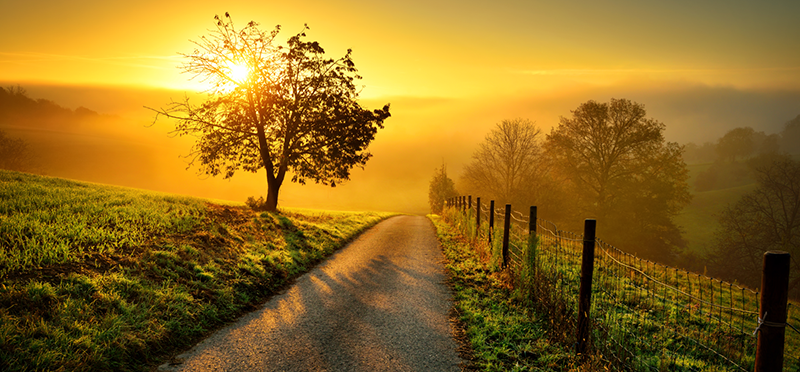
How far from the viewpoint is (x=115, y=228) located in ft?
28.2

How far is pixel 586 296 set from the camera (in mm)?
5020

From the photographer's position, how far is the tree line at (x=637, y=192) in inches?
1058

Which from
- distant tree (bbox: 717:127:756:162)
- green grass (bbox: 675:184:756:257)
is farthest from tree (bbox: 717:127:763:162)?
green grass (bbox: 675:184:756:257)

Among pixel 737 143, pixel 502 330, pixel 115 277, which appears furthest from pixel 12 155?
pixel 737 143

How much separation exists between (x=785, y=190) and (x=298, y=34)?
3800cm

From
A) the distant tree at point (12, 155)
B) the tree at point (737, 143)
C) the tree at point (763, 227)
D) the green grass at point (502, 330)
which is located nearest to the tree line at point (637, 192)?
the tree at point (763, 227)

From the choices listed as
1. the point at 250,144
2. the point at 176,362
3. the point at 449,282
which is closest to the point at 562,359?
the point at 449,282

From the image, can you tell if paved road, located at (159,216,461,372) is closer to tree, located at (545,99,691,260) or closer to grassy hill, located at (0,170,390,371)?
grassy hill, located at (0,170,390,371)

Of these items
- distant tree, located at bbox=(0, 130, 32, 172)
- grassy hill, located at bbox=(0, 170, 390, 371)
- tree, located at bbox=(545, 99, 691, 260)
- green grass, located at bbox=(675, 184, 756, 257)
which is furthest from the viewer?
green grass, located at bbox=(675, 184, 756, 257)

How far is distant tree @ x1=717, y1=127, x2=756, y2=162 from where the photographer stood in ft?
267

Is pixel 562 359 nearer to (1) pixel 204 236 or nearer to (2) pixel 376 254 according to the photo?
(2) pixel 376 254

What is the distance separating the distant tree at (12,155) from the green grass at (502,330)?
193 ft

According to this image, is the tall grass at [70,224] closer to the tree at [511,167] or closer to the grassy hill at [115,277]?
the grassy hill at [115,277]

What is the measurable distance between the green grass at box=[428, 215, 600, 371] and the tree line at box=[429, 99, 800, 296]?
29.2m
